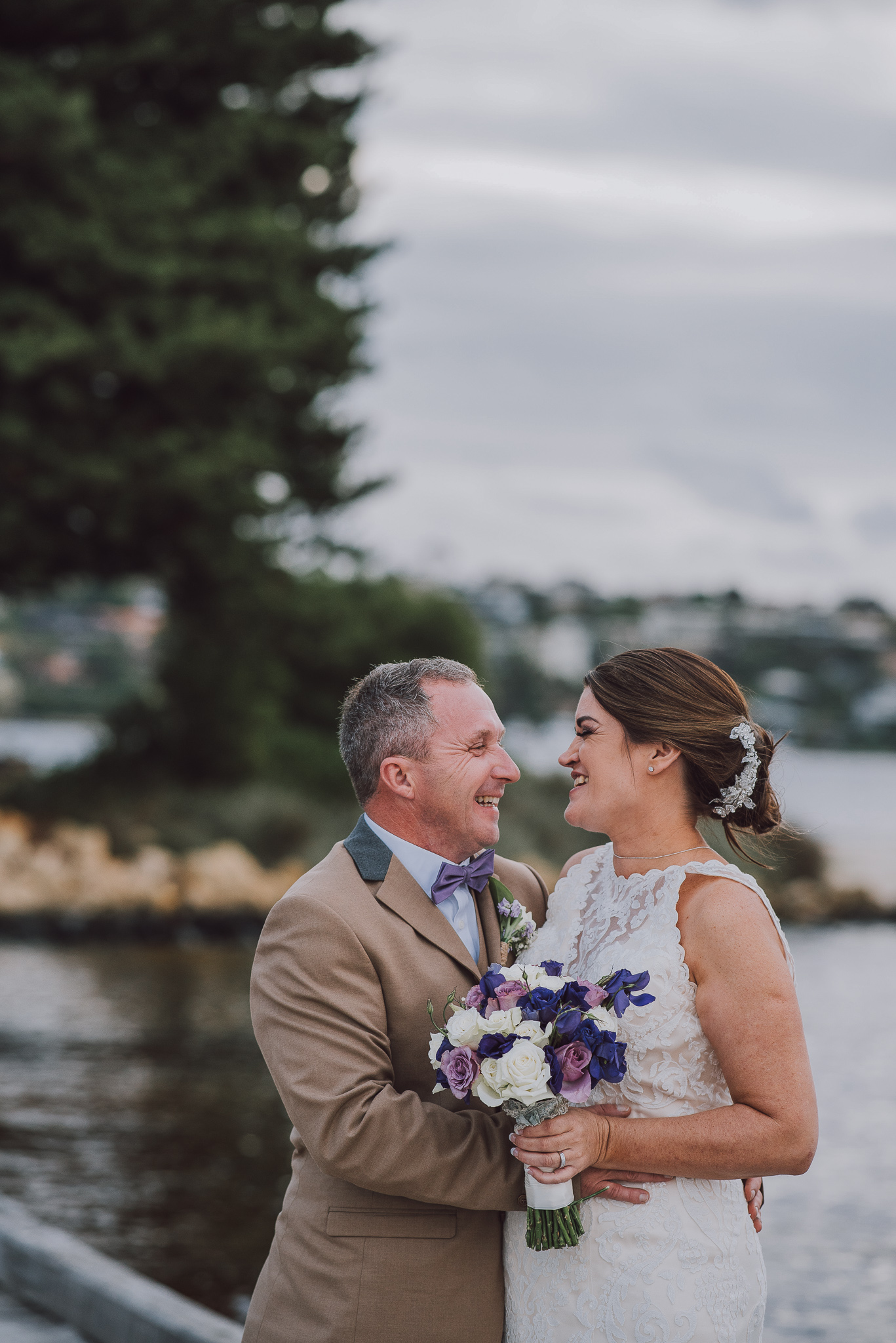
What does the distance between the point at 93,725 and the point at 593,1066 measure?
19782 millimetres

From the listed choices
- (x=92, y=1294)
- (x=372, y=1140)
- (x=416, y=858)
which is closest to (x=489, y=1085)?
(x=372, y=1140)

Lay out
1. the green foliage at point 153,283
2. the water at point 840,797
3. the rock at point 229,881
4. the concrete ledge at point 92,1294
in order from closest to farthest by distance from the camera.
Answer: the concrete ledge at point 92,1294, the green foliage at point 153,283, the rock at point 229,881, the water at point 840,797

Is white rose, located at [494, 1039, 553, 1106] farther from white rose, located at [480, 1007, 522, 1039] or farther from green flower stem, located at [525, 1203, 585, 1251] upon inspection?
green flower stem, located at [525, 1203, 585, 1251]

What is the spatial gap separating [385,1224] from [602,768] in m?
0.98

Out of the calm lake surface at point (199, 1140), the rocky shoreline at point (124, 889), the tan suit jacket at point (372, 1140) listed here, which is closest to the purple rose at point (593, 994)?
the tan suit jacket at point (372, 1140)

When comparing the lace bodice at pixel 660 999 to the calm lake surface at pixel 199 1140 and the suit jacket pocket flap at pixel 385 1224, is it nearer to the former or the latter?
the suit jacket pocket flap at pixel 385 1224

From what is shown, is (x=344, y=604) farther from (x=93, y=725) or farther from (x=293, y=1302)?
(x=293, y=1302)

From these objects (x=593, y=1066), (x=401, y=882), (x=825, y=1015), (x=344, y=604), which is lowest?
(x=593, y=1066)

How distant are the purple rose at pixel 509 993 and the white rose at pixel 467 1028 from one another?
5cm

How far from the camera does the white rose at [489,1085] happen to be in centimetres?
253

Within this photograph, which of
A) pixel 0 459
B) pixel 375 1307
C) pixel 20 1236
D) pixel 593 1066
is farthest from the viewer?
pixel 0 459

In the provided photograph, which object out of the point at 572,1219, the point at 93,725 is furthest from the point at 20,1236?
the point at 93,725

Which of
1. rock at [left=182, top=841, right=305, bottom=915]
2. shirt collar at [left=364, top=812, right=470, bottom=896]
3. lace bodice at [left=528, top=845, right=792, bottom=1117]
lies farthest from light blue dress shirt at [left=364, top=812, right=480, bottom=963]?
rock at [left=182, top=841, right=305, bottom=915]

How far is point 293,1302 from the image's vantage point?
286 centimetres
